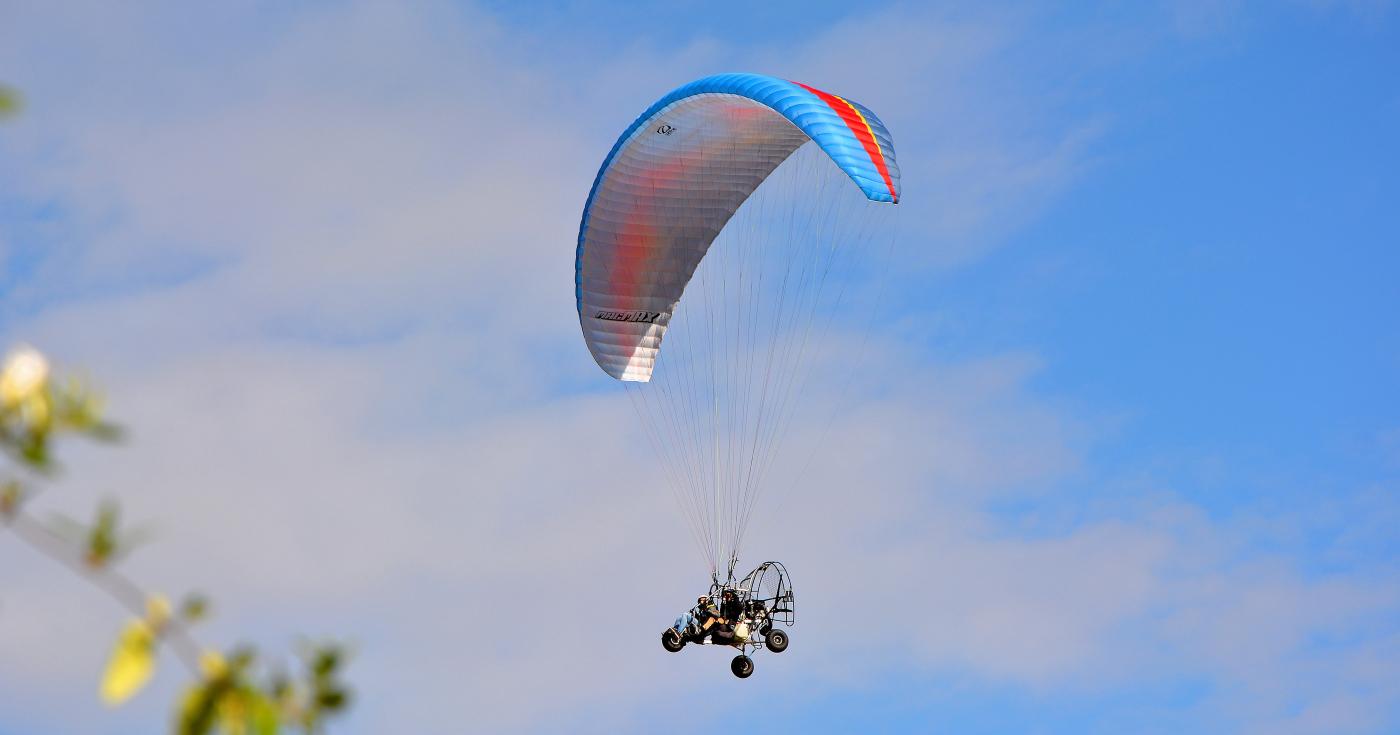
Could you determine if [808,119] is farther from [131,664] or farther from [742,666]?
[131,664]

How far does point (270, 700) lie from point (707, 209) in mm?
33422

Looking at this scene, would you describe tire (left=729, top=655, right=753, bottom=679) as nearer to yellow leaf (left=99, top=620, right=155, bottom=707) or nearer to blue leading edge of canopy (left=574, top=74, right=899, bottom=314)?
blue leading edge of canopy (left=574, top=74, right=899, bottom=314)

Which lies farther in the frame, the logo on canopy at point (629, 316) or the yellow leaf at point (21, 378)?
the logo on canopy at point (629, 316)

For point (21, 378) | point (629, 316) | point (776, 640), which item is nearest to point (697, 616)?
point (776, 640)

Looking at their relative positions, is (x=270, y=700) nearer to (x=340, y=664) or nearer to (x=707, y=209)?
(x=340, y=664)

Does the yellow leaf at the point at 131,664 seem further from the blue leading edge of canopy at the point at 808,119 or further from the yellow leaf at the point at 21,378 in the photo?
the blue leading edge of canopy at the point at 808,119


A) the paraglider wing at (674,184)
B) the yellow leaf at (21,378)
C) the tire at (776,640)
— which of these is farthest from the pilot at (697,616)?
the yellow leaf at (21,378)

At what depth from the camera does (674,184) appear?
35.6 meters

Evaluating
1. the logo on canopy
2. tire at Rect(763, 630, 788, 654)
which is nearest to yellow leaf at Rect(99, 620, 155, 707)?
tire at Rect(763, 630, 788, 654)

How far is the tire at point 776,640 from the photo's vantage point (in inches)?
1296

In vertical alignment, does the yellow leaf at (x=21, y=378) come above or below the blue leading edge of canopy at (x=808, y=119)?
below

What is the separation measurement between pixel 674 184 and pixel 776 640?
854 centimetres

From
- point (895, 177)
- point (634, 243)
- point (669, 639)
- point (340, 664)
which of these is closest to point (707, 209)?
point (634, 243)

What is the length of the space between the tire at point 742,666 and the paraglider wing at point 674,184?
6.41 meters
